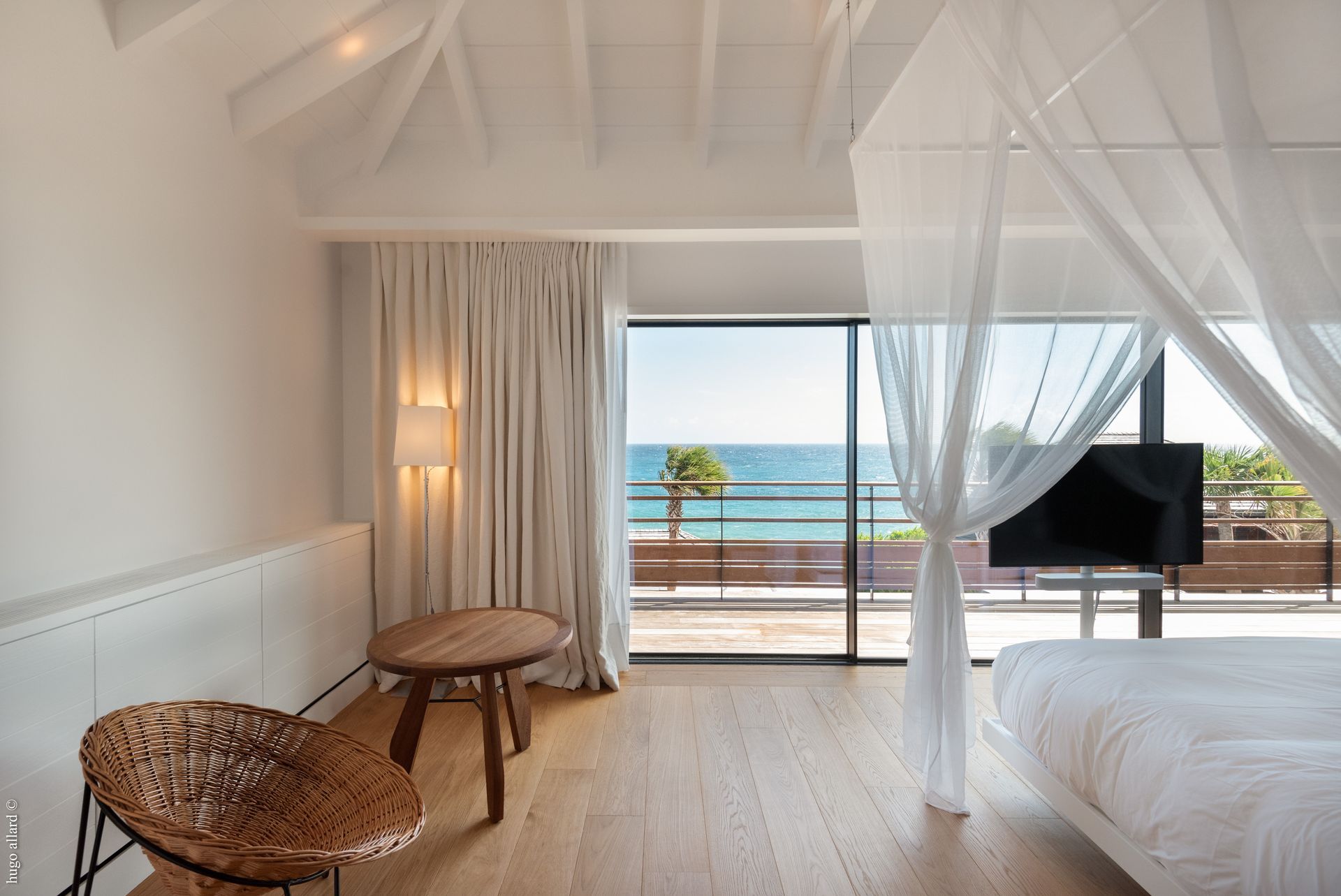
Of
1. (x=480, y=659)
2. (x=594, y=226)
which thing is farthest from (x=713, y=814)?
(x=594, y=226)

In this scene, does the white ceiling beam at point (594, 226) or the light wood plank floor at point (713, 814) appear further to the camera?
the white ceiling beam at point (594, 226)

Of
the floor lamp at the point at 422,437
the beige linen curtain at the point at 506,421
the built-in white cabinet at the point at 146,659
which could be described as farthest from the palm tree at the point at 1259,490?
the built-in white cabinet at the point at 146,659

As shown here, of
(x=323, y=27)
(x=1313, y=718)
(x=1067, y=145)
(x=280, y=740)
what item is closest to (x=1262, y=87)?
(x=1067, y=145)

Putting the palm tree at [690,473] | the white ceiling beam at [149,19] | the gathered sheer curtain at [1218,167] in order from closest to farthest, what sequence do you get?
the gathered sheer curtain at [1218,167] < the white ceiling beam at [149,19] < the palm tree at [690,473]

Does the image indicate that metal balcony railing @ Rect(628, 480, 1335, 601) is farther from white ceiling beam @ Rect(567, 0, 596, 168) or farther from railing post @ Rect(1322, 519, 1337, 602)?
white ceiling beam @ Rect(567, 0, 596, 168)

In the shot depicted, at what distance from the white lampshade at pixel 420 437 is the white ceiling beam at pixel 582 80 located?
1465 millimetres

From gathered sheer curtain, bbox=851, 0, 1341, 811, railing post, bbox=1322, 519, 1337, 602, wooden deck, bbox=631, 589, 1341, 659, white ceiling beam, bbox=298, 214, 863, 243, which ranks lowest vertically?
wooden deck, bbox=631, 589, 1341, 659

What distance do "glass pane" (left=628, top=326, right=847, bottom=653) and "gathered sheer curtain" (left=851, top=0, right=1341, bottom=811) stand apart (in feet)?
5.22

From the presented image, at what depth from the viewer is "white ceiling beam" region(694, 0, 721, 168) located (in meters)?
2.76

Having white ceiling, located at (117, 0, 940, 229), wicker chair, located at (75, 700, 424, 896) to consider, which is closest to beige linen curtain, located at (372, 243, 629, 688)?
white ceiling, located at (117, 0, 940, 229)

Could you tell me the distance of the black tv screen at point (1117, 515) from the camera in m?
3.37

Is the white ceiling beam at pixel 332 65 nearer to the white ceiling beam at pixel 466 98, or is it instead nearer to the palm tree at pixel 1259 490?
the white ceiling beam at pixel 466 98

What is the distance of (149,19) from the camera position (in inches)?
87.2

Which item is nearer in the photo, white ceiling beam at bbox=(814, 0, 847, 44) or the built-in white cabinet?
the built-in white cabinet
